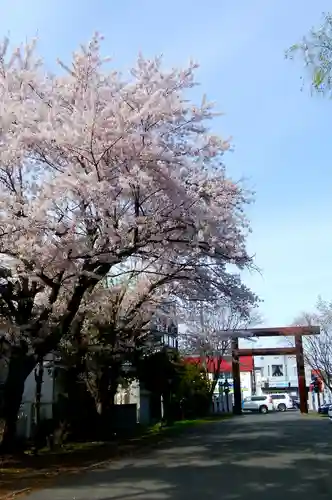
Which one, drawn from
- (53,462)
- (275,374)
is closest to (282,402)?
(275,374)

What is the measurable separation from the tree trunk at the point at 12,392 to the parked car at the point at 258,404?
46813 mm

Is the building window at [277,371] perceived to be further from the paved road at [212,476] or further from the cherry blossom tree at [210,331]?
the paved road at [212,476]

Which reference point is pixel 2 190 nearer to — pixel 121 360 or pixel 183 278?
pixel 183 278

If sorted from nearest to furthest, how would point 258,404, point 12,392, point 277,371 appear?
point 12,392 → point 258,404 → point 277,371

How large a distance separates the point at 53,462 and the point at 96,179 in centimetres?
793

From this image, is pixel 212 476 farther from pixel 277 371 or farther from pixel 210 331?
pixel 277 371

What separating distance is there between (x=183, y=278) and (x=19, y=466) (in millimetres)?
7343

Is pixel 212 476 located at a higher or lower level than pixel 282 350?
lower

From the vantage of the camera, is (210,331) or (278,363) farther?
(278,363)

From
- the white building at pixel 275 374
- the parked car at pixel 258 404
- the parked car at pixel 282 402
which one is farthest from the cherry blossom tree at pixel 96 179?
the white building at pixel 275 374

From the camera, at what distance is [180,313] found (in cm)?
2405

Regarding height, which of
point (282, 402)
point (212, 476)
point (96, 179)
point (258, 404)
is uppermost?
point (96, 179)

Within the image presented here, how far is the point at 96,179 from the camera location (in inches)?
504

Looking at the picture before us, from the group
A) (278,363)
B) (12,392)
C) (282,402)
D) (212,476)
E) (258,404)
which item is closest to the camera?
(212,476)
